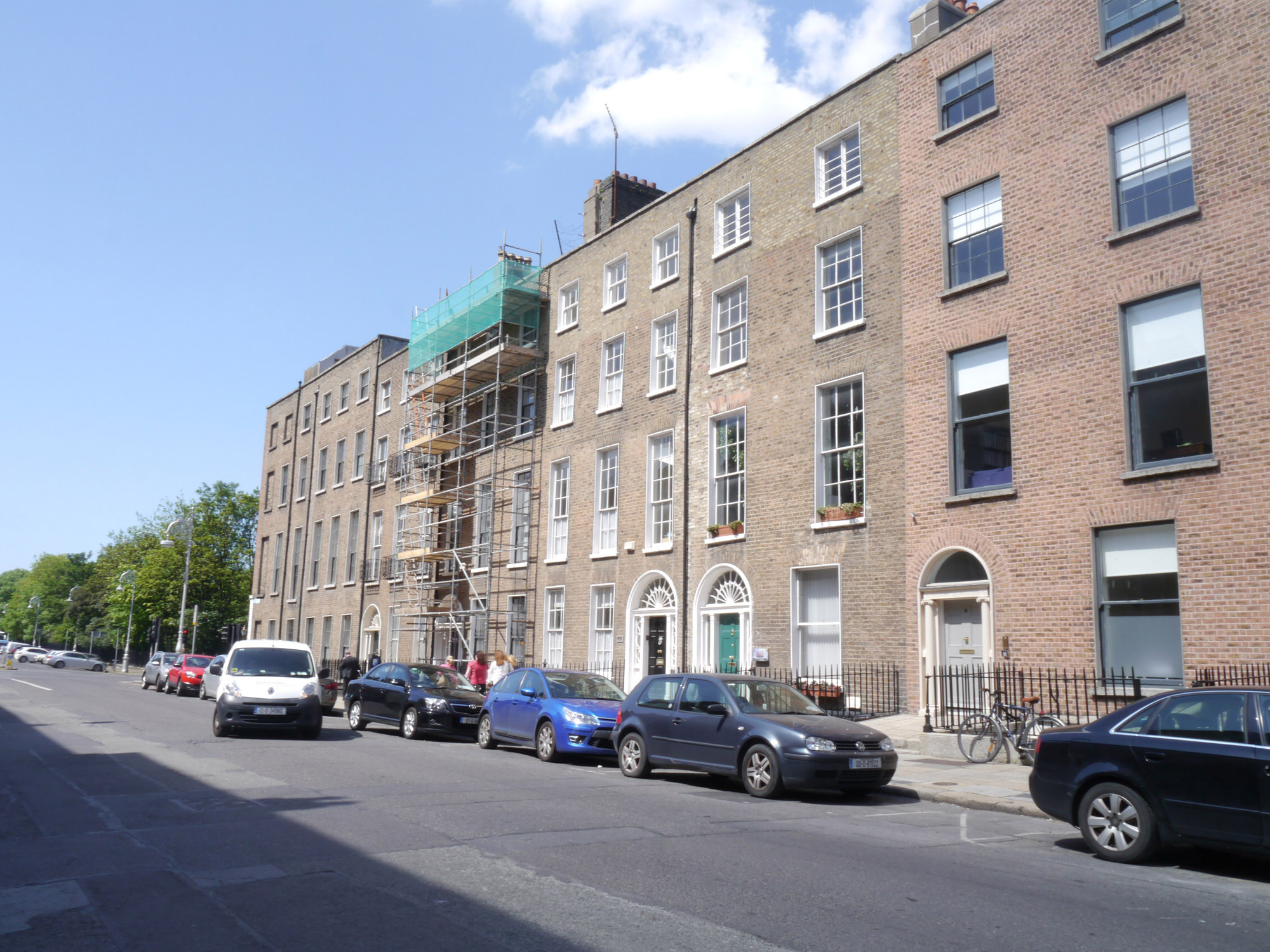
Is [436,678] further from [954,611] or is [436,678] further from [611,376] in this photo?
[611,376]

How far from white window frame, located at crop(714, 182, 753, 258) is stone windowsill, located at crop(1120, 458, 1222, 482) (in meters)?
10.7

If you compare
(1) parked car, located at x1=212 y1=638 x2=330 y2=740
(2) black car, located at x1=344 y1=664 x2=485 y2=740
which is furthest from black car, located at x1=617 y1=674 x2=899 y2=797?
(1) parked car, located at x1=212 y1=638 x2=330 y2=740

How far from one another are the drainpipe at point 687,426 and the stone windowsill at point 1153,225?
33.9ft

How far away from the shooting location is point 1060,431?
15.9 metres

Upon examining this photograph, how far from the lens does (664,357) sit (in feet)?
82.4

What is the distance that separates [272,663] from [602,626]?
9672mm

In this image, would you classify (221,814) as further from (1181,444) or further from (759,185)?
(759,185)

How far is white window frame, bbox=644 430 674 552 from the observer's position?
78.5 feet

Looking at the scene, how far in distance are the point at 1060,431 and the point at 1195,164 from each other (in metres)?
4.27

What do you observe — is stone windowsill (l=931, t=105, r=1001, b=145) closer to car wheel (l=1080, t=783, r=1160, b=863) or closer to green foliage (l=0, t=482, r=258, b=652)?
car wheel (l=1080, t=783, r=1160, b=863)

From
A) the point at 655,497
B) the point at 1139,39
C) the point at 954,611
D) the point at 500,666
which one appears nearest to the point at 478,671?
the point at 500,666

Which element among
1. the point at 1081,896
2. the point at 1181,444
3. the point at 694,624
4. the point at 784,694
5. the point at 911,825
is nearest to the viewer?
the point at 1081,896

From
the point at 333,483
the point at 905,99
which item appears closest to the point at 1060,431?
the point at 905,99

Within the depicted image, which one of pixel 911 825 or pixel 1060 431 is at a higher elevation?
pixel 1060 431
